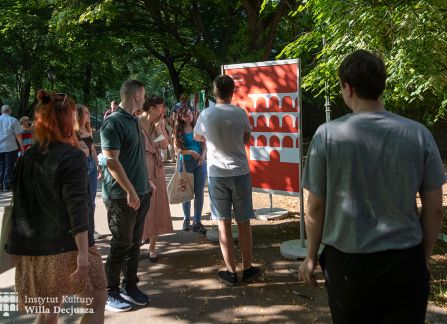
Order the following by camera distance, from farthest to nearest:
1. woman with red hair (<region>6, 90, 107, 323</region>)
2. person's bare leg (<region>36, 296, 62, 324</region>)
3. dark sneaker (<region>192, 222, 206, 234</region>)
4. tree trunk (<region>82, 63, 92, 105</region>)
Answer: tree trunk (<region>82, 63, 92, 105</region>) < dark sneaker (<region>192, 222, 206, 234</region>) < person's bare leg (<region>36, 296, 62, 324</region>) < woman with red hair (<region>6, 90, 107, 323</region>)

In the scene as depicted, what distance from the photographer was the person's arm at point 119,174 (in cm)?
339

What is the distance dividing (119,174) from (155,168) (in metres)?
1.49

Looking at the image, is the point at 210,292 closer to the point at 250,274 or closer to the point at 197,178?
the point at 250,274

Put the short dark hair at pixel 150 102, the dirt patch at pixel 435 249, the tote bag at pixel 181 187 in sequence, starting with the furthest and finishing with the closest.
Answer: the tote bag at pixel 181 187 → the short dark hair at pixel 150 102 → the dirt patch at pixel 435 249

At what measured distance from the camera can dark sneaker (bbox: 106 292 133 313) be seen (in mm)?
3752

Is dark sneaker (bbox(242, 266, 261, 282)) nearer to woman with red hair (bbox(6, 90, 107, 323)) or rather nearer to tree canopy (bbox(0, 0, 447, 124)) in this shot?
tree canopy (bbox(0, 0, 447, 124))

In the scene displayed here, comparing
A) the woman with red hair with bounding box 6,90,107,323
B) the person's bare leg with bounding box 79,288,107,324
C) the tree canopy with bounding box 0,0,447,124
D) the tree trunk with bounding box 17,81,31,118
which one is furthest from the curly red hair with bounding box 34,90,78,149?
the tree trunk with bounding box 17,81,31,118

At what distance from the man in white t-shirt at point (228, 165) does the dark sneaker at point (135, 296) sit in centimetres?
80

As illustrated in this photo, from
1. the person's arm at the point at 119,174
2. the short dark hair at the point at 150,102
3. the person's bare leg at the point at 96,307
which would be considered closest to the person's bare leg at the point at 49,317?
the person's bare leg at the point at 96,307

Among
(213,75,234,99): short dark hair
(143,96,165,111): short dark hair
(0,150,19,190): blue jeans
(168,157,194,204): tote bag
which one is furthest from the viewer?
(0,150,19,190): blue jeans

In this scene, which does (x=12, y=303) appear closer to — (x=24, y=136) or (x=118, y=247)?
(x=118, y=247)

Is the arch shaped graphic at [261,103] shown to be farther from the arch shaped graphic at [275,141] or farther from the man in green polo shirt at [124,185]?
the man in green polo shirt at [124,185]

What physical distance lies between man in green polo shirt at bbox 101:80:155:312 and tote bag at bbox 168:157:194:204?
2.06 m

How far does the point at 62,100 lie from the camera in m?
2.44
